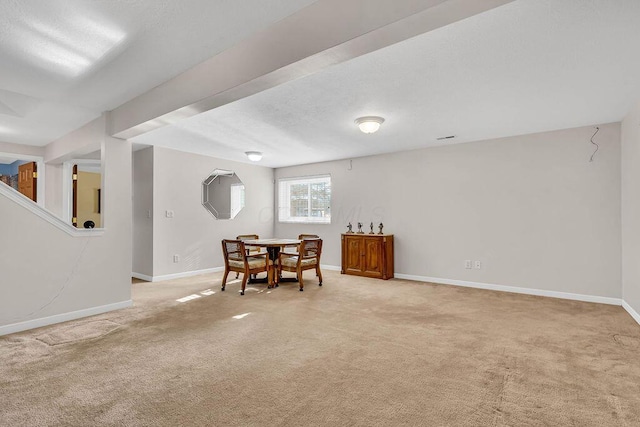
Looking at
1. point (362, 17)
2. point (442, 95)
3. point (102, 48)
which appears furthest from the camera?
point (442, 95)

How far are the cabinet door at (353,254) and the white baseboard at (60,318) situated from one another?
3547mm

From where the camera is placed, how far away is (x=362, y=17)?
1660 mm

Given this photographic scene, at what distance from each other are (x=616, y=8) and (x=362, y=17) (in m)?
1.50

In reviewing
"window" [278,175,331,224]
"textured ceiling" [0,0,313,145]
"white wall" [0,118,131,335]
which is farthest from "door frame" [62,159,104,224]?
"window" [278,175,331,224]

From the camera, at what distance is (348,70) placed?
8.57 ft

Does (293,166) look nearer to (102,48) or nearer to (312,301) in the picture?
(312,301)

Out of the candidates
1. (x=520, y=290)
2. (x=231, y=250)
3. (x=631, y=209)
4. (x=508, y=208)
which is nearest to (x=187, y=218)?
(x=231, y=250)

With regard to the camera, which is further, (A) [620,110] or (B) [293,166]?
(B) [293,166]

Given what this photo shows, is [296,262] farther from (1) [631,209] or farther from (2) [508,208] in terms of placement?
(1) [631,209]

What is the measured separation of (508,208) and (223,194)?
5178mm

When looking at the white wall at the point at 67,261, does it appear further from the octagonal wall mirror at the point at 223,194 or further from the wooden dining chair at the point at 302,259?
the octagonal wall mirror at the point at 223,194

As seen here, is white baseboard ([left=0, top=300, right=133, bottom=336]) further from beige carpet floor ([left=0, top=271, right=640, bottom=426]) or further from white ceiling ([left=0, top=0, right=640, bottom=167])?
white ceiling ([left=0, top=0, right=640, bottom=167])

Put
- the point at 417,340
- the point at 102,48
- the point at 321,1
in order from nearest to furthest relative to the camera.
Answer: the point at 321,1, the point at 102,48, the point at 417,340

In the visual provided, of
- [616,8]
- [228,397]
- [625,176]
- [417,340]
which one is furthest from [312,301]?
[625,176]
